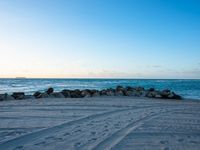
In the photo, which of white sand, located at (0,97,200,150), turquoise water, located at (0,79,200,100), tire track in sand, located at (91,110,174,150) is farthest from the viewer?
turquoise water, located at (0,79,200,100)

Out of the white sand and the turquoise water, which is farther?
the turquoise water

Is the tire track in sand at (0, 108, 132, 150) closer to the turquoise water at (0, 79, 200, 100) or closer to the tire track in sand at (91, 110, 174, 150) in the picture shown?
the tire track in sand at (91, 110, 174, 150)

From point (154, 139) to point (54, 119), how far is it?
4.04 m

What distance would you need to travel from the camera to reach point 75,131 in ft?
24.0

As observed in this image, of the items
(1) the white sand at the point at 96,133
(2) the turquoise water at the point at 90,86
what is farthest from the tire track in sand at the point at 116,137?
(2) the turquoise water at the point at 90,86

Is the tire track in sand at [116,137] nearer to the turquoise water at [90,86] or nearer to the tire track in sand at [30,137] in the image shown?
the tire track in sand at [30,137]

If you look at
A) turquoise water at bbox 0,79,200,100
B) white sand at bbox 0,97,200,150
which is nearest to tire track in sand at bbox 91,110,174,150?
white sand at bbox 0,97,200,150

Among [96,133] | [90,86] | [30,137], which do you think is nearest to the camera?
[30,137]

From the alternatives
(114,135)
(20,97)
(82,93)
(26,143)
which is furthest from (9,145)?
(82,93)

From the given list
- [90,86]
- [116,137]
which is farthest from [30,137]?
[90,86]

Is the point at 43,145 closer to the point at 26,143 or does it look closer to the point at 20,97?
the point at 26,143

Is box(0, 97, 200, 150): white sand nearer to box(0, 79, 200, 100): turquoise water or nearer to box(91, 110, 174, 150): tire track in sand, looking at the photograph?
box(91, 110, 174, 150): tire track in sand

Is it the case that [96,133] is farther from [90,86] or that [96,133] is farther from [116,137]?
[90,86]

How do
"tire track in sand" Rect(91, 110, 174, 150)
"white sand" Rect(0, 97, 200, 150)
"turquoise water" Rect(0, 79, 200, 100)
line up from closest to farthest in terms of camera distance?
"tire track in sand" Rect(91, 110, 174, 150), "white sand" Rect(0, 97, 200, 150), "turquoise water" Rect(0, 79, 200, 100)
